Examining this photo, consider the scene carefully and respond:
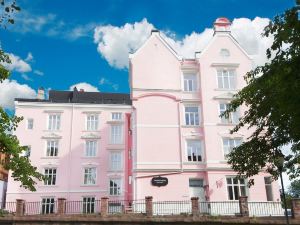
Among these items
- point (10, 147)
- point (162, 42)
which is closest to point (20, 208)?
point (10, 147)

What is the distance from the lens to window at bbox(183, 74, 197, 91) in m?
32.6

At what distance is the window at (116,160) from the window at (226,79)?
17759mm

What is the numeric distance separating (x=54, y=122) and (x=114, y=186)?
11.0 meters

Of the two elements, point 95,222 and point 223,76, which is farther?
point 223,76

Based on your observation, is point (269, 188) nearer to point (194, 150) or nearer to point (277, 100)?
point (194, 150)

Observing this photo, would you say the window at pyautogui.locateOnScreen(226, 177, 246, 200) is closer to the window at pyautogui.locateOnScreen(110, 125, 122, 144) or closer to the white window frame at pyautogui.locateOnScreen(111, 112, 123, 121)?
the window at pyautogui.locateOnScreen(110, 125, 122, 144)

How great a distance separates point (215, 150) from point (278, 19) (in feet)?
74.3

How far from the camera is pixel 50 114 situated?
4288 centimetres

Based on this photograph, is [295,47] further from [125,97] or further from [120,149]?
[125,97]

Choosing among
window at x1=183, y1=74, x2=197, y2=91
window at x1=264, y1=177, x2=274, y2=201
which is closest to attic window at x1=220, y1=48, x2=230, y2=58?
window at x1=183, y1=74, x2=197, y2=91

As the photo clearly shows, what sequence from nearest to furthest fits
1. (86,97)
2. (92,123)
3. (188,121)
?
(188,121) < (92,123) < (86,97)

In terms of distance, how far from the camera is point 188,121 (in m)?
31.8

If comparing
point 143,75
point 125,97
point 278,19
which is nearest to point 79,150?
point 125,97

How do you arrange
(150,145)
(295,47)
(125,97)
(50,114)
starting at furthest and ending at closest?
(125,97) < (50,114) < (150,145) < (295,47)
